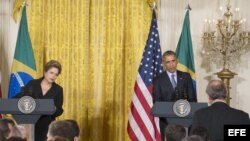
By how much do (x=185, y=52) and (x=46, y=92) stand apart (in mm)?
2778

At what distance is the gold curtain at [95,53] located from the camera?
9.49 m

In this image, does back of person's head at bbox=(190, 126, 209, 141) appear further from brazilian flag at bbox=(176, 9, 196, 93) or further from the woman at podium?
brazilian flag at bbox=(176, 9, 196, 93)

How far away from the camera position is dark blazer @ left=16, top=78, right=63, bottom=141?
6.99 m

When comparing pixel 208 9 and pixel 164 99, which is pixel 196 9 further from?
pixel 164 99

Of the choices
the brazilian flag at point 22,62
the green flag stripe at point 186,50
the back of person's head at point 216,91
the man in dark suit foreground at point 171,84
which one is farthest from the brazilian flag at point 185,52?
the back of person's head at point 216,91

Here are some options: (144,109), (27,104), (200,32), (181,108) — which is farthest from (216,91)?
(200,32)

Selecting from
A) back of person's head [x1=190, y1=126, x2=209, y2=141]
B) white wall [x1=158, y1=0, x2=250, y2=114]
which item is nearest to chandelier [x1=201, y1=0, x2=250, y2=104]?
white wall [x1=158, y1=0, x2=250, y2=114]

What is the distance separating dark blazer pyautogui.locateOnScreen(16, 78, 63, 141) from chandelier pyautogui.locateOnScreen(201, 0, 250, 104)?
3.04 meters

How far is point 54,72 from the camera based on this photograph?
702cm

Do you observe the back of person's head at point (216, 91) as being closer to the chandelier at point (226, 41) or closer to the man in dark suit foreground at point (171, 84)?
the man in dark suit foreground at point (171, 84)

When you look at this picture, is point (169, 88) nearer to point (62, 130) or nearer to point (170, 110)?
point (170, 110)

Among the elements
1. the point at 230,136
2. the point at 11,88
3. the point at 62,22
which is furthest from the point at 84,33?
the point at 230,136

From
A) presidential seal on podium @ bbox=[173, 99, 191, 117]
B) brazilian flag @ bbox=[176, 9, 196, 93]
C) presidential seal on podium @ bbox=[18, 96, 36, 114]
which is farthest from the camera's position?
brazilian flag @ bbox=[176, 9, 196, 93]

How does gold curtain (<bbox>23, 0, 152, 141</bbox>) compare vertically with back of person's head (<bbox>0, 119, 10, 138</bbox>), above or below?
above
